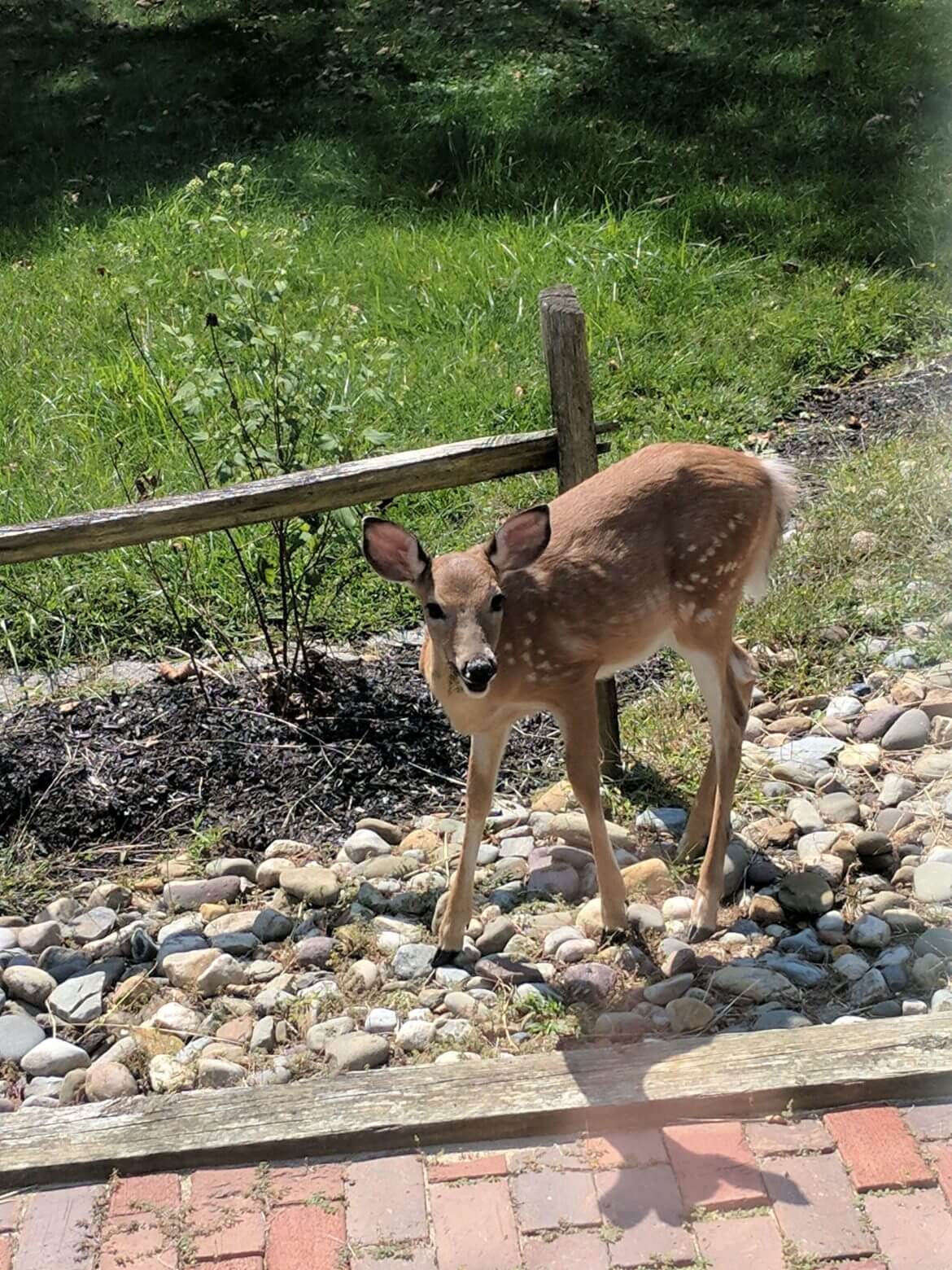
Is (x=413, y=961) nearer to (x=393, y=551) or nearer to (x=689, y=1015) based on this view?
(x=689, y=1015)

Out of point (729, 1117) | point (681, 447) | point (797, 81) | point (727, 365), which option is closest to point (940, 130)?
point (797, 81)

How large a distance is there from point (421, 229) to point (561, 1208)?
21.8ft

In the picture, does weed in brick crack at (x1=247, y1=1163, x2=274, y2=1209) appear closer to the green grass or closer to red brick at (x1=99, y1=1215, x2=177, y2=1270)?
red brick at (x1=99, y1=1215, x2=177, y2=1270)

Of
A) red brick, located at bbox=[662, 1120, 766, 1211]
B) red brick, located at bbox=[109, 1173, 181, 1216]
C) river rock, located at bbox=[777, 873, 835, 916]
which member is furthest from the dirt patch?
red brick, located at bbox=[662, 1120, 766, 1211]

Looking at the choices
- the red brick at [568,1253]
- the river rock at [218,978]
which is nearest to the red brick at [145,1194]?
the red brick at [568,1253]

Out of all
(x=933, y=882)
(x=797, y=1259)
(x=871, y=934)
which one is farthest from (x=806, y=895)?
(x=797, y=1259)

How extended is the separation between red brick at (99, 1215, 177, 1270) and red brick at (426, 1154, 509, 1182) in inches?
21.3

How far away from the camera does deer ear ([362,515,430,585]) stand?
3613mm

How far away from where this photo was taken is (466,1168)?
3094mm

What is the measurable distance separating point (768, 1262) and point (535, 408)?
4567 mm

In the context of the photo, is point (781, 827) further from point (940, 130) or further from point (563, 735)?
point (940, 130)

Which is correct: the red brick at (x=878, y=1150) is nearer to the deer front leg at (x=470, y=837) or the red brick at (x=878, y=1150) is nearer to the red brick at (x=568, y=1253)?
the red brick at (x=568, y=1253)

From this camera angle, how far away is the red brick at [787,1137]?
3082mm

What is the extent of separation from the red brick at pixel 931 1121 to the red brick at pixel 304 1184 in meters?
1.19
